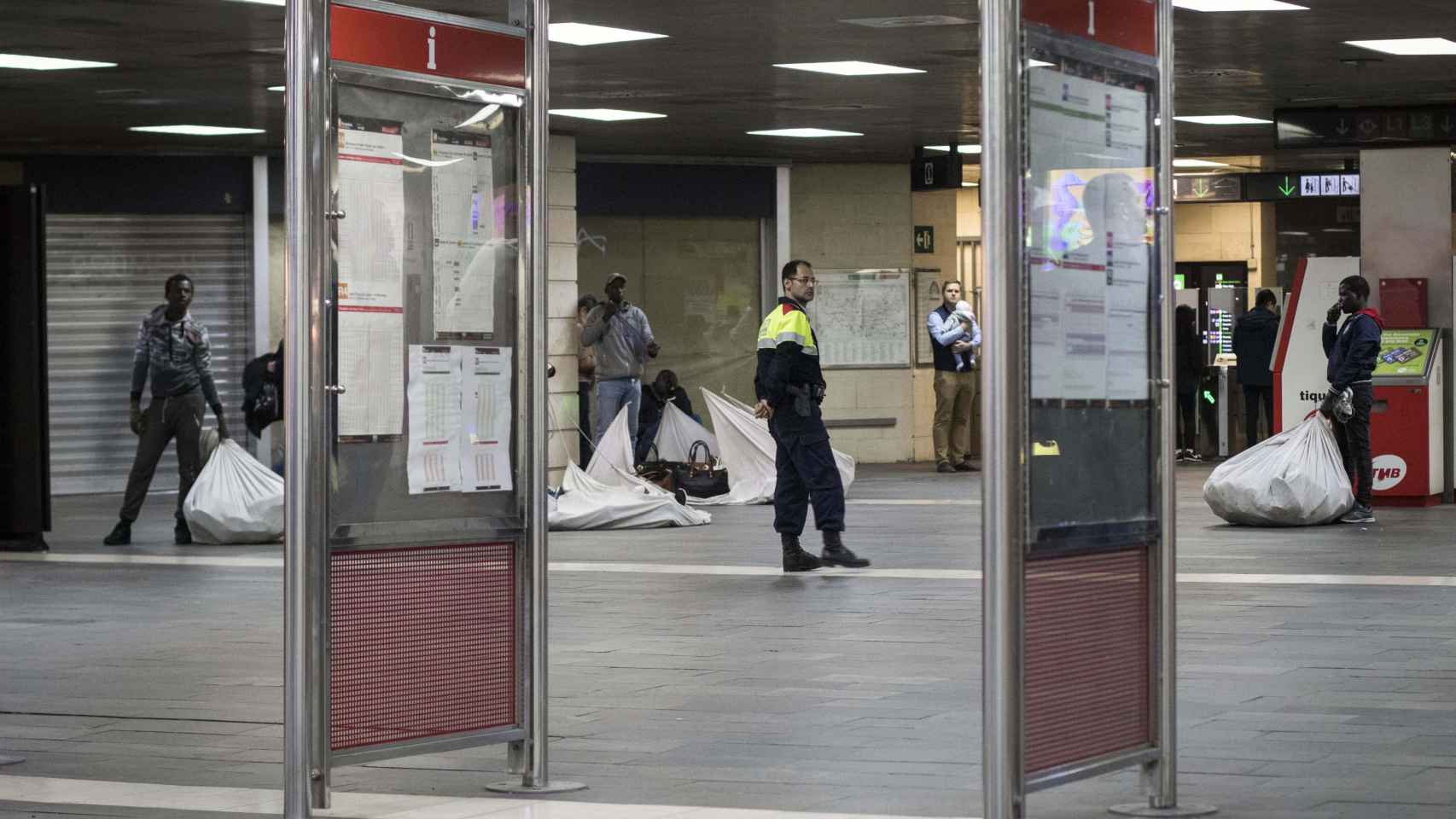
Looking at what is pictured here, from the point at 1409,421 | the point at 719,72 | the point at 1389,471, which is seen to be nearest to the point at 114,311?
the point at 719,72

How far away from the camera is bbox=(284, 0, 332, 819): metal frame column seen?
555 centimetres

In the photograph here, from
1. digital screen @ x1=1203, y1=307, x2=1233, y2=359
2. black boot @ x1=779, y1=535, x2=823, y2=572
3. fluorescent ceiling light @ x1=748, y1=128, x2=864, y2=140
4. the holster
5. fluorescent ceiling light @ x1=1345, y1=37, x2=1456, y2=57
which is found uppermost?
fluorescent ceiling light @ x1=1345, y1=37, x2=1456, y2=57

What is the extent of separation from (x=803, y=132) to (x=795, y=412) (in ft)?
29.6

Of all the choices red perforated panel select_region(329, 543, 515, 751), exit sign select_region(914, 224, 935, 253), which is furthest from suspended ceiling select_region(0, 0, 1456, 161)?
red perforated panel select_region(329, 543, 515, 751)

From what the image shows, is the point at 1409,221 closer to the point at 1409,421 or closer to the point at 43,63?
the point at 1409,421

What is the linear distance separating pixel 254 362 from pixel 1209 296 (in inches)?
520

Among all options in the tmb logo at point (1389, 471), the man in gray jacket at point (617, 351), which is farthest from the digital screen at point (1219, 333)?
the man in gray jacket at point (617, 351)

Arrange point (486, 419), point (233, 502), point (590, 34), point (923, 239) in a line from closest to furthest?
point (486, 419), point (590, 34), point (233, 502), point (923, 239)

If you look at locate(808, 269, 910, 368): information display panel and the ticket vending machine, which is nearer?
the ticket vending machine

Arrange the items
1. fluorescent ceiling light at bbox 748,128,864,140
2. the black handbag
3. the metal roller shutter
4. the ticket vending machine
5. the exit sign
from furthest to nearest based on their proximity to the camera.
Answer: the exit sign < the metal roller shutter < fluorescent ceiling light at bbox 748,128,864,140 < the black handbag < the ticket vending machine

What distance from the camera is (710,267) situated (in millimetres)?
23594

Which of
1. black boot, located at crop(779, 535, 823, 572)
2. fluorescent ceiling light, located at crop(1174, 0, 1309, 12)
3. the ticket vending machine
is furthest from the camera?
the ticket vending machine

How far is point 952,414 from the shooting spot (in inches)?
884

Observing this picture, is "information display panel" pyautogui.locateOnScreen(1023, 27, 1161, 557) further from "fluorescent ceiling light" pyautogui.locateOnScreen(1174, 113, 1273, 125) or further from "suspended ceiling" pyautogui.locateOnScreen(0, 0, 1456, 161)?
"fluorescent ceiling light" pyautogui.locateOnScreen(1174, 113, 1273, 125)
